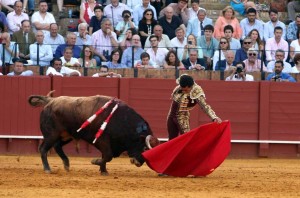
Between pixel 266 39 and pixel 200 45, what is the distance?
1.38 m

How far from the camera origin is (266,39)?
20000mm

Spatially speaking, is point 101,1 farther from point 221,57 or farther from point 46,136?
point 46,136

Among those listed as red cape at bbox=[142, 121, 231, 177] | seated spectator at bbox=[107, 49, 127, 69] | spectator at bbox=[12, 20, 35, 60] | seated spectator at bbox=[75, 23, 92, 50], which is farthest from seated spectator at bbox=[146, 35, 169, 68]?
red cape at bbox=[142, 121, 231, 177]

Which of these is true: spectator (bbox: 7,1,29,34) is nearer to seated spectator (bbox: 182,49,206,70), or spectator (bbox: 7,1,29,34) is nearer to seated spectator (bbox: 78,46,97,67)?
seated spectator (bbox: 78,46,97,67)

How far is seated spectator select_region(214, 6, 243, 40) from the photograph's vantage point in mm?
19828

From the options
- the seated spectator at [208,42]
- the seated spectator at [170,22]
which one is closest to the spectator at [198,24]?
the seated spectator at [170,22]

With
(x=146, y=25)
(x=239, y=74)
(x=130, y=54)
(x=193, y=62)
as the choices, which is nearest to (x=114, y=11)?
(x=146, y=25)

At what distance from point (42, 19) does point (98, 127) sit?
5.35 m

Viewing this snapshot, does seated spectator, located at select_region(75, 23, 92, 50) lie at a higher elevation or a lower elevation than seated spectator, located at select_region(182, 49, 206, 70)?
higher

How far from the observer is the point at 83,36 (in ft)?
62.6

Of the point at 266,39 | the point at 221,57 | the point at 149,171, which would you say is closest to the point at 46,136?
the point at 149,171

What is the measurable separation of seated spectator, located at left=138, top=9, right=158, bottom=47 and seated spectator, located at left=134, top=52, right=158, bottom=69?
77cm

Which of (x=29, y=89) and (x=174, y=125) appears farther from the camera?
(x=29, y=89)

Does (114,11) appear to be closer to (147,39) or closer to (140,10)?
(140,10)
